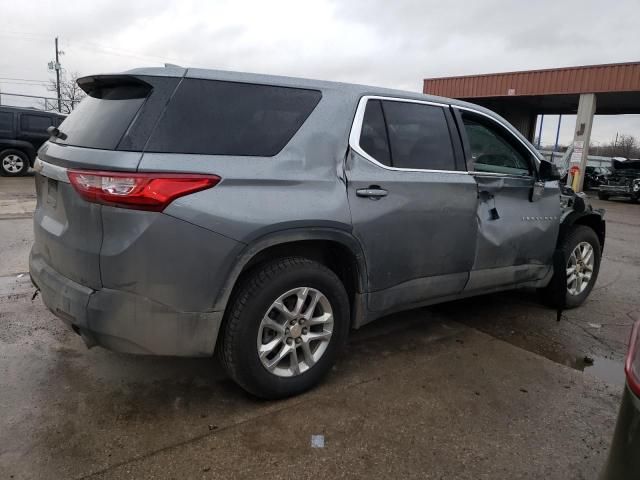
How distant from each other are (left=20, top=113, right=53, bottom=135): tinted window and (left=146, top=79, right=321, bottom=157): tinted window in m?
14.1

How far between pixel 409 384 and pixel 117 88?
2474 mm

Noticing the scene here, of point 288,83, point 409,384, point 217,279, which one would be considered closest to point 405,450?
point 409,384

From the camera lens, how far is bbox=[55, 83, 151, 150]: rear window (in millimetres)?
2568

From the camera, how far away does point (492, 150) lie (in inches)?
160

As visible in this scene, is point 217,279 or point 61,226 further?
point 61,226

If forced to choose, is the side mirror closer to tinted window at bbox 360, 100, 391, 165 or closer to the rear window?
tinted window at bbox 360, 100, 391, 165

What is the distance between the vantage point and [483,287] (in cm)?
400

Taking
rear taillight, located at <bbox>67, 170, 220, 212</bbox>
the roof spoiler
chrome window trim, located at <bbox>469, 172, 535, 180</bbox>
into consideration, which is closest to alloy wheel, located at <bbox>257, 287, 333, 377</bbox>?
rear taillight, located at <bbox>67, 170, 220, 212</bbox>

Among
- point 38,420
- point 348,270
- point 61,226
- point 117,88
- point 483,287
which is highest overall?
point 117,88

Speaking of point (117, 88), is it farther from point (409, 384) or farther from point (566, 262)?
point (566, 262)

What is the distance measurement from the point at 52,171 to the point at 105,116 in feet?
1.41

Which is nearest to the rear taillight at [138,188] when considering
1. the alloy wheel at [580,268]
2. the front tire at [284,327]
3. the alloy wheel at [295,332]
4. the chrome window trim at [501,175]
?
the front tire at [284,327]

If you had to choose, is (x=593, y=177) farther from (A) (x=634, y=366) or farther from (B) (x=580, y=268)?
(A) (x=634, y=366)

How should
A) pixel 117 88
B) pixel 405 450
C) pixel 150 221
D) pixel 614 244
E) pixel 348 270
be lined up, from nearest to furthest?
pixel 150 221 < pixel 405 450 < pixel 117 88 < pixel 348 270 < pixel 614 244
